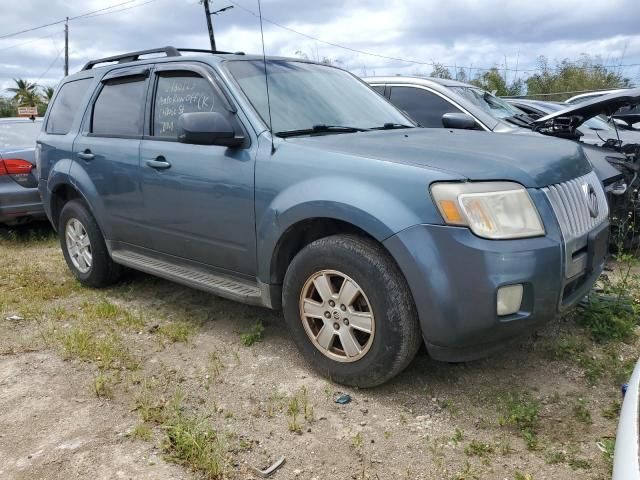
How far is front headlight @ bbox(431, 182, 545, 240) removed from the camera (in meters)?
2.68

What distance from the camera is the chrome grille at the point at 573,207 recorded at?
2.88m

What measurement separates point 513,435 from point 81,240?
12.8 feet

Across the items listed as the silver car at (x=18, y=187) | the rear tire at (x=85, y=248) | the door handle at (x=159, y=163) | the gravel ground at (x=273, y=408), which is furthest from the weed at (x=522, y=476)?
the silver car at (x=18, y=187)

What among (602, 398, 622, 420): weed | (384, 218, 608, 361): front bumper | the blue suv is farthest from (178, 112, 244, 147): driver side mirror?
(602, 398, 622, 420): weed

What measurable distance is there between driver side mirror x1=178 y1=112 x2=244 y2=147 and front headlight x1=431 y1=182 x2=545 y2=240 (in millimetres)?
1336

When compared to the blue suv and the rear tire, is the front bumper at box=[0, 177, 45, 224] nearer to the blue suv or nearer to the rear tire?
the rear tire

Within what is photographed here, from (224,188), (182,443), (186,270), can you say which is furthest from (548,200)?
(186,270)

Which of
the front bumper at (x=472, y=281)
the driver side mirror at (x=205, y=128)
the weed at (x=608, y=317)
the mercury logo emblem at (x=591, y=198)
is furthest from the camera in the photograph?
the weed at (x=608, y=317)

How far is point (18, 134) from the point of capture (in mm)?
7633

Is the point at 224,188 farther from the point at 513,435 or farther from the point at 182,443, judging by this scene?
the point at 513,435

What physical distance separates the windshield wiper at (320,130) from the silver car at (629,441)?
2295 millimetres

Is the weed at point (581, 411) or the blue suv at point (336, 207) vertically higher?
the blue suv at point (336, 207)

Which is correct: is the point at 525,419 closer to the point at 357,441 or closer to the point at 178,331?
the point at 357,441

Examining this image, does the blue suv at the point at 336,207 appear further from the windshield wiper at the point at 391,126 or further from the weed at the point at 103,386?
the weed at the point at 103,386
